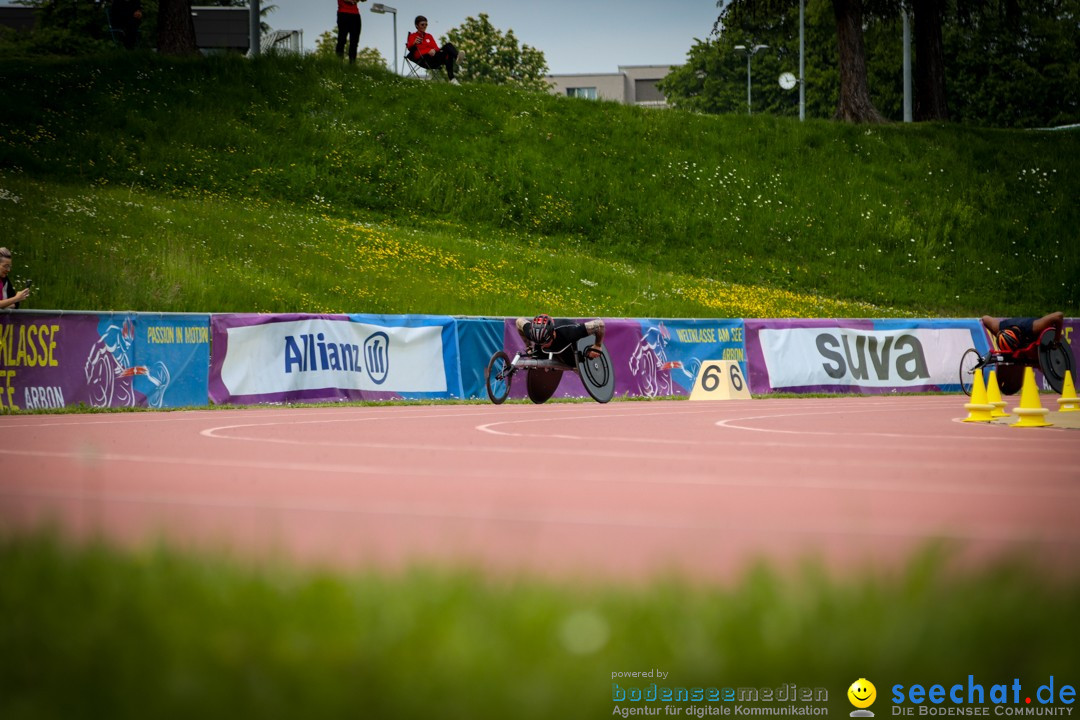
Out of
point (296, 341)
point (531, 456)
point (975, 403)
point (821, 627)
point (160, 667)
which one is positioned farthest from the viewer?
point (296, 341)

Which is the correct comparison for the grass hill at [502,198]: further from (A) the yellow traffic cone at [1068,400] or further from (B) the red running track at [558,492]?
(B) the red running track at [558,492]

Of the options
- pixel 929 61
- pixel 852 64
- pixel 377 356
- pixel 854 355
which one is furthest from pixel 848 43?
pixel 377 356

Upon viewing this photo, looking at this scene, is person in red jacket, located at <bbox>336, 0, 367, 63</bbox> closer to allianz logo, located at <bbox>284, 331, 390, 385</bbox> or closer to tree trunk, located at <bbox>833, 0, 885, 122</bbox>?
tree trunk, located at <bbox>833, 0, 885, 122</bbox>

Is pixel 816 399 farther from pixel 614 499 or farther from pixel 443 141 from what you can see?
pixel 443 141

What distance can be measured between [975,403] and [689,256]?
2518cm

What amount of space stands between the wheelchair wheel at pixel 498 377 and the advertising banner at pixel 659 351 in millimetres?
2514

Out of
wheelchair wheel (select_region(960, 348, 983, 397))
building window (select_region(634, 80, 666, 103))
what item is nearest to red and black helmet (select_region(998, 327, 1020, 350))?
wheelchair wheel (select_region(960, 348, 983, 397))

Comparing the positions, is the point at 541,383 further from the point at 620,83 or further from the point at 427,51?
the point at 620,83

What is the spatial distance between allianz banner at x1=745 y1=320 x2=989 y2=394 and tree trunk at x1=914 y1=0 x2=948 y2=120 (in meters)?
25.7

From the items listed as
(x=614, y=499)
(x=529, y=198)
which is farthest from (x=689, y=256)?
(x=614, y=499)

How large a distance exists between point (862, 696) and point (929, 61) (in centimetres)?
5208

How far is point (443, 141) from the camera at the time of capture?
4412cm

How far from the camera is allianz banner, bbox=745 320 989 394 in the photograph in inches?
1022

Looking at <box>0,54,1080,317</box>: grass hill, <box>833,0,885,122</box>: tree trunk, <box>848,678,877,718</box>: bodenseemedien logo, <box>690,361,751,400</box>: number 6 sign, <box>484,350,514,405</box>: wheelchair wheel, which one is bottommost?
<box>690,361,751,400</box>: number 6 sign
